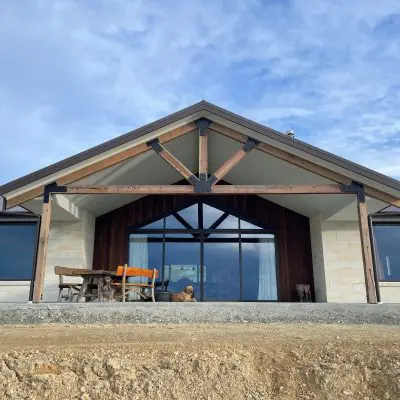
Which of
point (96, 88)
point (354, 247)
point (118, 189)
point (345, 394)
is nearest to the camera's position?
point (345, 394)

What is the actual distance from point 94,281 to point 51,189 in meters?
Result: 2.00

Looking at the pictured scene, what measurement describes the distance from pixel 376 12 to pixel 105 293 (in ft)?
25.1

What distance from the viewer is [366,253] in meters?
7.56

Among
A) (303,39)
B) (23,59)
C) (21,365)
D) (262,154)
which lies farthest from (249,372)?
(23,59)

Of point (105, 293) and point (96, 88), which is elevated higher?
point (96, 88)

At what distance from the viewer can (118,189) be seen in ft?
26.5

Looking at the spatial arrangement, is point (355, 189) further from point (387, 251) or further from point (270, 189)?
point (387, 251)

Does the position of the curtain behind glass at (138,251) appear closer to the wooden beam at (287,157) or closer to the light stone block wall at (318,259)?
the wooden beam at (287,157)

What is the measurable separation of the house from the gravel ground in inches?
100

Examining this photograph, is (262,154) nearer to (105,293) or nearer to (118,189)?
(118,189)

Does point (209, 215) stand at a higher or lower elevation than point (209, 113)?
lower

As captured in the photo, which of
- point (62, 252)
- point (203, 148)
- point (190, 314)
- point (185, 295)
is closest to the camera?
point (190, 314)

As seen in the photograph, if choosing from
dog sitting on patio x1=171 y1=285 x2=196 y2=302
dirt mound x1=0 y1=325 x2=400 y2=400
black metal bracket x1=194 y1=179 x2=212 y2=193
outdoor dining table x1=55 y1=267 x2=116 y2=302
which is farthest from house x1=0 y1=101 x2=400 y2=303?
dirt mound x1=0 y1=325 x2=400 y2=400

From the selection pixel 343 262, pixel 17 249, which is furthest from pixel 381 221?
pixel 17 249
